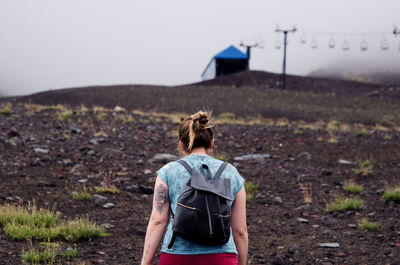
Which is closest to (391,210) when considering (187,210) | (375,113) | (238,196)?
(238,196)

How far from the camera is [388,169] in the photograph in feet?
37.3

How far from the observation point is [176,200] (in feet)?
10.0

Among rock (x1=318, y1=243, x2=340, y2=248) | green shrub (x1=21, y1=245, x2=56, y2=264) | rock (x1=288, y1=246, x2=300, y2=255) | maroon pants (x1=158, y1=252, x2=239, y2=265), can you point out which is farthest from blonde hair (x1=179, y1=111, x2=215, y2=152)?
rock (x1=318, y1=243, x2=340, y2=248)

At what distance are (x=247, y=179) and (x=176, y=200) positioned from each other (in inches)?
303

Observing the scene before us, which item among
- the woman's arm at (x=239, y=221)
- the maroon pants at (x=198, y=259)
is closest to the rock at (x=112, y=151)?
the woman's arm at (x=239, y=221)

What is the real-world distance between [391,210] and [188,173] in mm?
6398

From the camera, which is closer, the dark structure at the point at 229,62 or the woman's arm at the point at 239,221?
the woman's arm at the point at 239,221

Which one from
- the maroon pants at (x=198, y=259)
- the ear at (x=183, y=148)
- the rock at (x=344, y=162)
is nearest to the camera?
the maroon pants at (x=198, y=259)

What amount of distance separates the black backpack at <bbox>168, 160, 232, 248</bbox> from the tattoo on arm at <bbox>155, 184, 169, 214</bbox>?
0.27 meters

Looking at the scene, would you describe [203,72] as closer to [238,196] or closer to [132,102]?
[132,102]

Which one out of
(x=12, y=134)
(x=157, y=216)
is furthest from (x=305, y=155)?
(x=157, y=216)

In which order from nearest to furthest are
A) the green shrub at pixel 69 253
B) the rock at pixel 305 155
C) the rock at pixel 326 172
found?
the green shrub at pixel 69 253 → the rock at pixel 326 172 → the rock at pixel 305 155

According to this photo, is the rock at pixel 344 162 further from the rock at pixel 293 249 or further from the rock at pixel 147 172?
the rock at pixel 293 249

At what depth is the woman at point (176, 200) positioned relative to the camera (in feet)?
9.56
